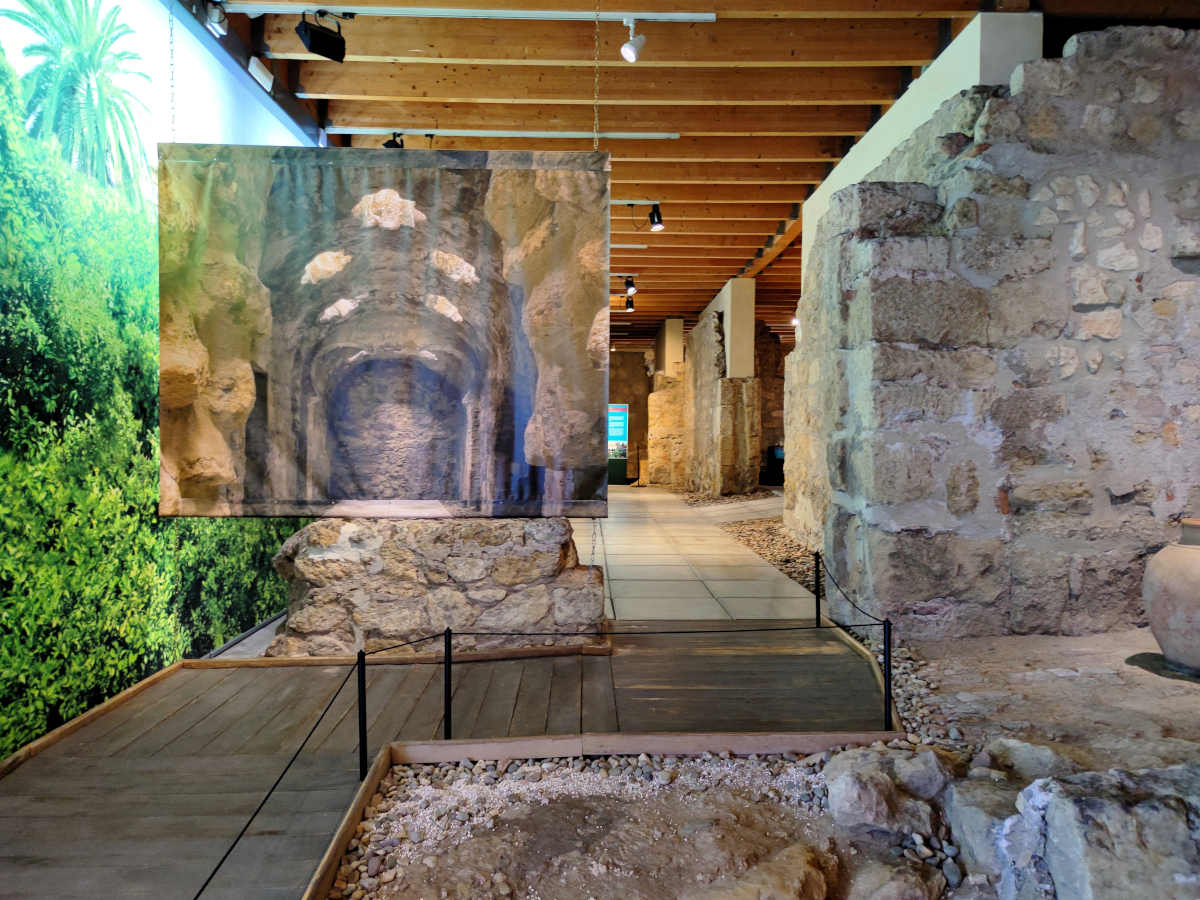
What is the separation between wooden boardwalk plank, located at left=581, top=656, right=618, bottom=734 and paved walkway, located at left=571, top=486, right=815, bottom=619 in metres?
0.75

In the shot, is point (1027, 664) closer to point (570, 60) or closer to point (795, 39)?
point (795, 39)

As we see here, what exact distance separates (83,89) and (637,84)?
3.06 metres

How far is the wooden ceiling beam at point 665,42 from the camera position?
412 cm

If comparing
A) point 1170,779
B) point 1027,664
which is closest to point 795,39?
point 1027,664

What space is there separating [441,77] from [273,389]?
2.53m

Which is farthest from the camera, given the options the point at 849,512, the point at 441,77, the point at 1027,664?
the point at 441,77

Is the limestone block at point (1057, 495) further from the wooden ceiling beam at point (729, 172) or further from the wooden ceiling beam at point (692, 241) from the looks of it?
the wooden ceiling beam at point (692, 241)

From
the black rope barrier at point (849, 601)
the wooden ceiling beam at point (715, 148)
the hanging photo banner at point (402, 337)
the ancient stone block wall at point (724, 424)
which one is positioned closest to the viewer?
the hanging photo banner at point (402, 337)

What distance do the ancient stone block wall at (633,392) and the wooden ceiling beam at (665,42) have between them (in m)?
13.1

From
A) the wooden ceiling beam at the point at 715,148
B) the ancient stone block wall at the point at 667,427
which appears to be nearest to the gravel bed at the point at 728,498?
the ancient stone block wall at the point at 667,427

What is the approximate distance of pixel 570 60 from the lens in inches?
165

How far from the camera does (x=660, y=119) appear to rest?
5.17m

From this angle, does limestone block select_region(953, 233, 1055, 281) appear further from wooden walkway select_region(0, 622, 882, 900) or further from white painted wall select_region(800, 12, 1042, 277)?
wooden walkway select_region(0, 622, 882, 900)

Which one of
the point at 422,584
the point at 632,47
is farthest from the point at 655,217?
the point at 422,584
